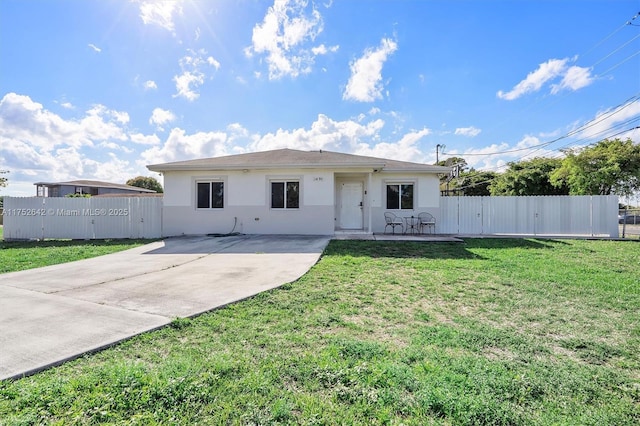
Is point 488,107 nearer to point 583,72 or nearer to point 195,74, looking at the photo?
point 583,72

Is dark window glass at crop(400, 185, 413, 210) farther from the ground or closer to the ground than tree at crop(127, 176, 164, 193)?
closer to the ground

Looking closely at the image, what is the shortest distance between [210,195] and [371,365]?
12.0 meters

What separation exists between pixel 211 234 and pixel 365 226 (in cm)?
672

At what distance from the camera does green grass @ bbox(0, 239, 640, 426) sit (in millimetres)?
2059

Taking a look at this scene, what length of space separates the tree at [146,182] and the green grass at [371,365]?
5605 centimetres

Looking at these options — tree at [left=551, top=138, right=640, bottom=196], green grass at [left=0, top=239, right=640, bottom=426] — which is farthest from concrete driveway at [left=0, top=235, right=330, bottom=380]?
tree at [left=551, top=138, right=640, bottom=196]

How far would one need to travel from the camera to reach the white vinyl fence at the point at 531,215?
518 inches

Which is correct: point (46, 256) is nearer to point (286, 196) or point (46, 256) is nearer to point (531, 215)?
point (286, 196)

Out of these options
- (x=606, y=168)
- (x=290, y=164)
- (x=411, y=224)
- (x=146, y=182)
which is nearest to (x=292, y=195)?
(x=290, y=164)

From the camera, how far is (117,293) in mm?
4938

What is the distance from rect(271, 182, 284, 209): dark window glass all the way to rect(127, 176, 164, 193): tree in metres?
47.2

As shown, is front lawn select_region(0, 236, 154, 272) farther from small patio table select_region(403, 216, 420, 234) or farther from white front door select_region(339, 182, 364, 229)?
small patio table select_region(403, 216, 420, 234)

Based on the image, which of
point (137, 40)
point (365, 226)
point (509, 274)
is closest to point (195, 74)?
point (137, 40)

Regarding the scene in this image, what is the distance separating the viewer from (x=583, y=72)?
1650 centimetres
